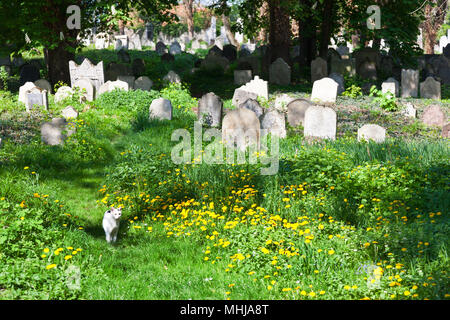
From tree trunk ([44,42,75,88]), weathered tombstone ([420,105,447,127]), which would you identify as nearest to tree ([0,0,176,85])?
tree trunk ([44,42,75,88])

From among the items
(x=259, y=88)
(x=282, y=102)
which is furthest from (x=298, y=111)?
(x=259, y=88)

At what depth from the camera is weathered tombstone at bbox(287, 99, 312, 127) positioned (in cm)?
1158

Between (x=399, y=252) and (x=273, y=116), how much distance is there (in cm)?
588

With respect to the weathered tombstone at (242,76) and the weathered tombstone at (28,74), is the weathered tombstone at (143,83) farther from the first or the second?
the weathered tombstone at (28,74)

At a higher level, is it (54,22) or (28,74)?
(54,22)

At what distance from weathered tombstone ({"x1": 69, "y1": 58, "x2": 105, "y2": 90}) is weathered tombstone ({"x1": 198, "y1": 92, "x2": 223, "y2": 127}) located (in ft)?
16.0

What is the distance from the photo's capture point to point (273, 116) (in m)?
10.7

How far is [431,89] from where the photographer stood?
16.1 metres

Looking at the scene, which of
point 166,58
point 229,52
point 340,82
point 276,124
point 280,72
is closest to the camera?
point 276,124

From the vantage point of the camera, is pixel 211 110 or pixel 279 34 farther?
pixel 279 34

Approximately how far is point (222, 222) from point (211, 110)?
228 inches

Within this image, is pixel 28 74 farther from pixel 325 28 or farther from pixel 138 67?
pixel 325 28

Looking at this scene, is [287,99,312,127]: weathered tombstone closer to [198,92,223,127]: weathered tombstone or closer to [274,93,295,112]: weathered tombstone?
[274,93,295,112]: weathered tombstone
